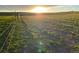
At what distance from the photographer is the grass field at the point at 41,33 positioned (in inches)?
48.6

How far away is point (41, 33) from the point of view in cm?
125

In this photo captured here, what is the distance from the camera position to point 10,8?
4.10 ft

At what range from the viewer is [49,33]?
4.08 ft

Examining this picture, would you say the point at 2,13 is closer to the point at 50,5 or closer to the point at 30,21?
the point at 30,21

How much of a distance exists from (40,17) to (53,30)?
207mm

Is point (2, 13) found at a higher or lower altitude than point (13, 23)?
higher

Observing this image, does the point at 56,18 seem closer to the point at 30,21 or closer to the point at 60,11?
the point at 60,11

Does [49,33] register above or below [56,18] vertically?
below

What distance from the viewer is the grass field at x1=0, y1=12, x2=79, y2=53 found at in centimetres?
123
